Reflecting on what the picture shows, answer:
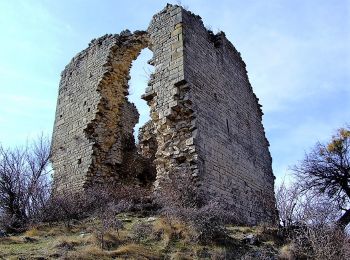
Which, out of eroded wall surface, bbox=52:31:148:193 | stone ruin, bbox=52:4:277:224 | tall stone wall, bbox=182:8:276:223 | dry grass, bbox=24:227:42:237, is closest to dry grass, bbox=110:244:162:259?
dry grass, bbox=24:227:42:237

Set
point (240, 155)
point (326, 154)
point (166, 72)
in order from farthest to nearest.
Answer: point (326, 154), point (240, 155), point (166, 72)

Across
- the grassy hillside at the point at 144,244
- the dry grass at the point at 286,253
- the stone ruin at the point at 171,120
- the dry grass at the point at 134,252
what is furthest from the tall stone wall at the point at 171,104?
the dry grass at the point at 134,252

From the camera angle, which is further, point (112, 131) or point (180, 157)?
point (112, 131)

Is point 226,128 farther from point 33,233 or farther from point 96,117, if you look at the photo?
point 33,233

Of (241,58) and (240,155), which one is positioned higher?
(241,58)

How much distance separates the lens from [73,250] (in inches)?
215

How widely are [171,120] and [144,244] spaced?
3514 millimetres

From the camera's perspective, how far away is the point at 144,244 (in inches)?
229

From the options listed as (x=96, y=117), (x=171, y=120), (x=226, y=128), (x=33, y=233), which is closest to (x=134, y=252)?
(x=33, y=233)

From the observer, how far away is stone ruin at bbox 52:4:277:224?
8547mm

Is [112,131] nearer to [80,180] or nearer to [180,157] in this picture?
[80,180]

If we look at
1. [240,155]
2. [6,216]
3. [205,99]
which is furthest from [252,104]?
[6,216]

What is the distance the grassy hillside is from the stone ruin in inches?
68.1

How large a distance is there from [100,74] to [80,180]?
3.16m
